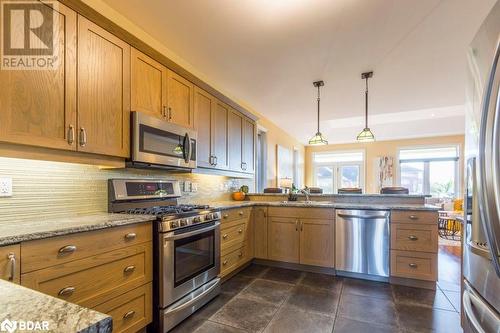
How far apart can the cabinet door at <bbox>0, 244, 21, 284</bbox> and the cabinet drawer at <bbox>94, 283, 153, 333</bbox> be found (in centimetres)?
51

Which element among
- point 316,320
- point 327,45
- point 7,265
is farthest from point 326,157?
point 7,265

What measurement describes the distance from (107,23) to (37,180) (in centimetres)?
122

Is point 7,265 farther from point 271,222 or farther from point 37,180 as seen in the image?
point 271,222

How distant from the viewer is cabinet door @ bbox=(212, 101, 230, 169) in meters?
3.17

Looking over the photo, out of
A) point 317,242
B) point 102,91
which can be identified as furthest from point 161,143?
point 317,242

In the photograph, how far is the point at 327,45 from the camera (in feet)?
8.87

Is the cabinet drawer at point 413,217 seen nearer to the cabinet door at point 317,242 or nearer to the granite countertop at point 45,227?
the cabinet door at point 317,242

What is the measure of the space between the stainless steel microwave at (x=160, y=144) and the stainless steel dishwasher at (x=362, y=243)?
78.3 inches

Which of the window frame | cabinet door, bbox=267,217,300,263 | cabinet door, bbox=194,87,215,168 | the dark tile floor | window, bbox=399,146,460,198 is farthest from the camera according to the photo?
window, bbox=399,146,460,198

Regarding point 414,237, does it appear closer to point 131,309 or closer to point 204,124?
point 204,124

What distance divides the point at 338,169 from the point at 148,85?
25.6ft

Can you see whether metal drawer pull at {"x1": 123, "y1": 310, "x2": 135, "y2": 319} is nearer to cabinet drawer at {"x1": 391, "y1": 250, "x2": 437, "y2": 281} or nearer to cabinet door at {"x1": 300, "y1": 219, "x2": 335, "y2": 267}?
cabinet door at {"x1": 300, "y1": 219, "x2": 335, "y2": 267}

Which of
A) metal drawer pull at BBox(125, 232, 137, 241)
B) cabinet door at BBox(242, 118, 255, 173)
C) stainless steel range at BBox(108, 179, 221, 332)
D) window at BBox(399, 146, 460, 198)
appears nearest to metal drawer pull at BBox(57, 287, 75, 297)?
metal drawer pull at BBox(125, 232, 137, 241)

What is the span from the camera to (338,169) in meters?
8.84
